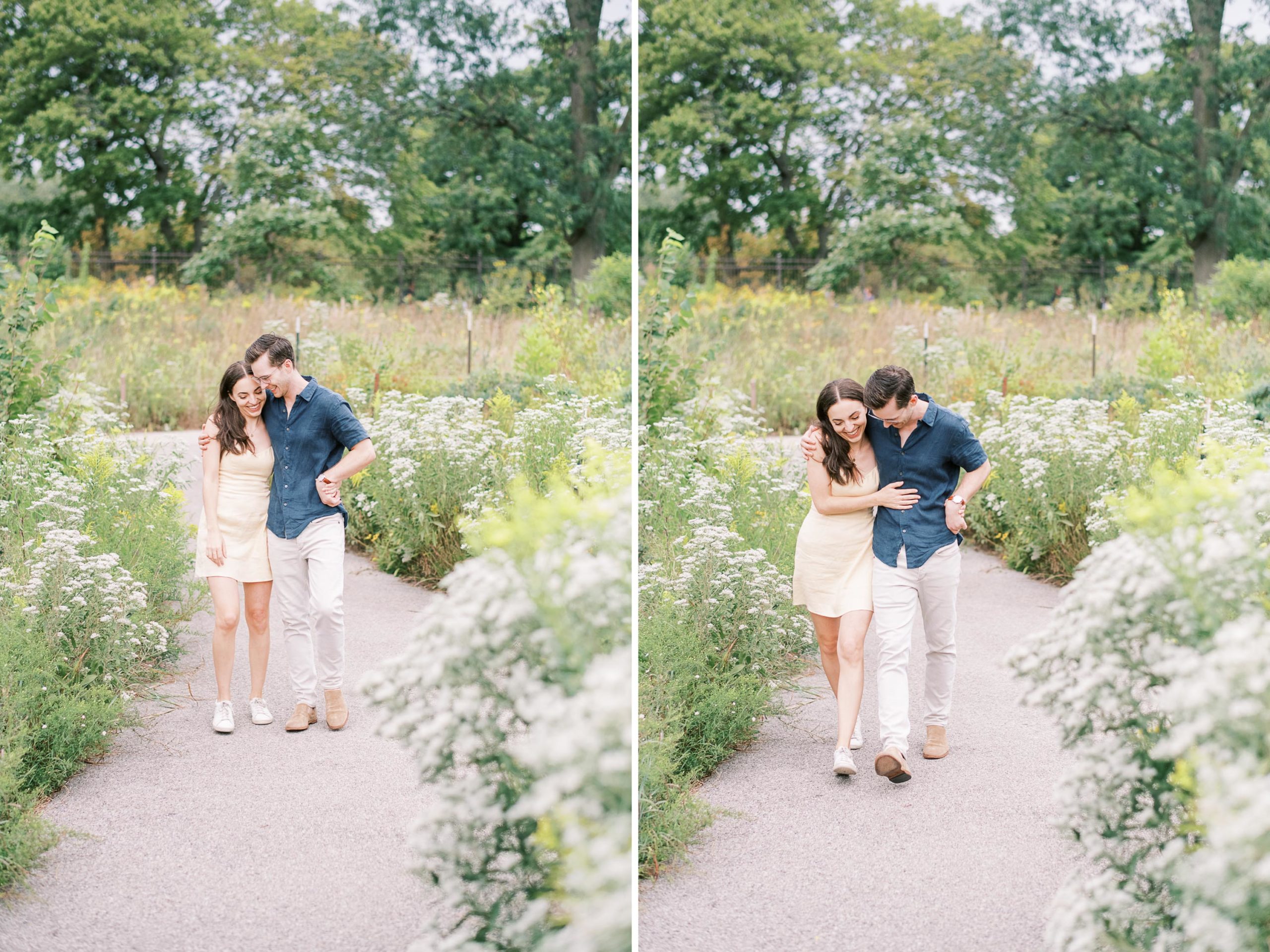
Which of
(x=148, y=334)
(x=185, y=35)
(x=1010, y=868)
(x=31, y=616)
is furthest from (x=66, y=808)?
(x=148, y=334)

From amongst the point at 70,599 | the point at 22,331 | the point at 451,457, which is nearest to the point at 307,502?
the point at 70,599

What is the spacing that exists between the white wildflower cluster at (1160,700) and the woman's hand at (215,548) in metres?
2.40

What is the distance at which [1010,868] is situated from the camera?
2453 mm

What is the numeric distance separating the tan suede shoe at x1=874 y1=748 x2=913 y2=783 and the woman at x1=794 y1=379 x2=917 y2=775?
0.10m

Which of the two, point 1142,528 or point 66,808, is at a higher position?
point 1142,528

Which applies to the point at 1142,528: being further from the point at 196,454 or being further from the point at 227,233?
the point at 196,454

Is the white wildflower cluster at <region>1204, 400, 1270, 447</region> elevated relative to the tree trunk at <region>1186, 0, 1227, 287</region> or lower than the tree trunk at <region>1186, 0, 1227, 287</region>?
lower

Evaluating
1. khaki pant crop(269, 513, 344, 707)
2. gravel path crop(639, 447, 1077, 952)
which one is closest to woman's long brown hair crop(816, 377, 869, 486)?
gravel path crop(639, 447, 1077, 952)

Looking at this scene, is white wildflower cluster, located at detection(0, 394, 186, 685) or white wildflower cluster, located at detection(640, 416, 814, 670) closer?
white wildflower cluster, located at detection(0, 394, 186, 685)

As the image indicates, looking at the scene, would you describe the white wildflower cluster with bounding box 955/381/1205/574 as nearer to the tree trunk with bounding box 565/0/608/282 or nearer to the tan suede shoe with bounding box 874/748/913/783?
the tan suede shoe with bounding box 874/748/913/783

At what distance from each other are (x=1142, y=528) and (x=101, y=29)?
352 cm

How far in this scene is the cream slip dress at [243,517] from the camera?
3.33 meters

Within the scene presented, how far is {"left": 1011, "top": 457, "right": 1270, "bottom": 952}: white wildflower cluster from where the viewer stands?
4.71ft

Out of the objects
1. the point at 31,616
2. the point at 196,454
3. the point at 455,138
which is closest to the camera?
the point at 455,138
